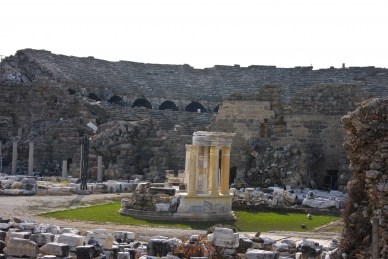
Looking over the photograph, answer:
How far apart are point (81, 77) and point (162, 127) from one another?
901cm

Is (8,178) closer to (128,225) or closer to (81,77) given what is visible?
(128,225)

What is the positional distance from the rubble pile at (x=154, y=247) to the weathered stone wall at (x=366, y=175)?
2.85 m

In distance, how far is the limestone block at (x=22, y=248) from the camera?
14625mm

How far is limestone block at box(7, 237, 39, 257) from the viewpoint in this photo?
14.6 meters

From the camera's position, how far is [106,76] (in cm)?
5138

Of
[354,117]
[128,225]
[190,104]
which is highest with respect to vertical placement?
[190,104]

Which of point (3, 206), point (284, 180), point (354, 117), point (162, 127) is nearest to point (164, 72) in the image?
point (162, 127)

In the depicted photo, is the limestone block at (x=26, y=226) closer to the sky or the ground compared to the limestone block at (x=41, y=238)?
closer to the sky

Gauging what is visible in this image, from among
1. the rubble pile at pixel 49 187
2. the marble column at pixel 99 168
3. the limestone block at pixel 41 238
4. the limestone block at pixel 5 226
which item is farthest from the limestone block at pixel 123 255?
the marble column at pixel 99 168

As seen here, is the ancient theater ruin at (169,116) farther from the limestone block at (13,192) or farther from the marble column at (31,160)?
the limestone block at (13,192)

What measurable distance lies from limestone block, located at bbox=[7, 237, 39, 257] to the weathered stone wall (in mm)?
6513

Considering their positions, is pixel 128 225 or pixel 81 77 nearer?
pixel 128 225

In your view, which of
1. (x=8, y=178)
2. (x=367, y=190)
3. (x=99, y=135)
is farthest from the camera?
(x=99, y=135)

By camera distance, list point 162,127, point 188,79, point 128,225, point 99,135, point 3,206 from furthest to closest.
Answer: point 188,79 < point 162,127 < point 99,135 < point 3,206 < point 128,225
